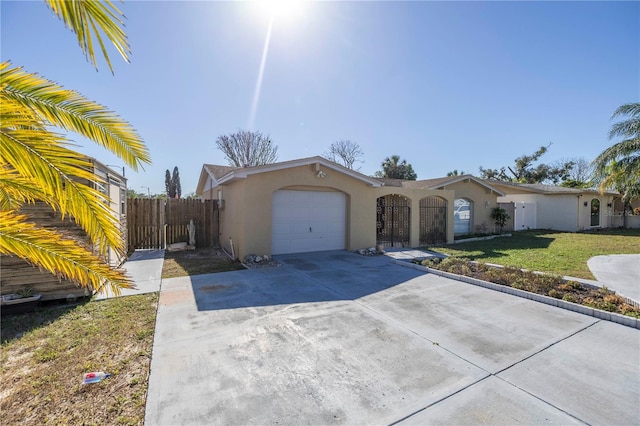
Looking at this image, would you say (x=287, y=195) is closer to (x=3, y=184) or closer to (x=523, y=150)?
(x=3, y=184)

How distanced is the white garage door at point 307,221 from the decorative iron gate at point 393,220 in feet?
9.35

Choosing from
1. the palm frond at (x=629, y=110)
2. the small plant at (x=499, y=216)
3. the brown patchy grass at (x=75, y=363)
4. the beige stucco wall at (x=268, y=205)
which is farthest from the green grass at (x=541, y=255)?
the brown patchy grass at (x=75, y=363)

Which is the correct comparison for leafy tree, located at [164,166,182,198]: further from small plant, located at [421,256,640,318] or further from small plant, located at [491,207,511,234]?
small plant, located at [421,256,640,318]

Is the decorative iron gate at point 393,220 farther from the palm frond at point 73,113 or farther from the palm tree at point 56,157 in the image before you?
the palm tree at point 56,157

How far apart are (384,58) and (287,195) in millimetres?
6051

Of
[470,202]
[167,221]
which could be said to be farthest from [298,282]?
[470,202]

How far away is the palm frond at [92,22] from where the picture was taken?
188 centimetres

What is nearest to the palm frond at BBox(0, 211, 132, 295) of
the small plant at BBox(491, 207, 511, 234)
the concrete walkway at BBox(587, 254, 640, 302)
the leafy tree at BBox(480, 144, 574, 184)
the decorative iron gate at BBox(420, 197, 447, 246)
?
the concrete walkway at BBox(587, 254, 640, 302)

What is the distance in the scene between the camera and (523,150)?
3997 cm

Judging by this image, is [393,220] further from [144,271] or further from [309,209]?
[144,271]

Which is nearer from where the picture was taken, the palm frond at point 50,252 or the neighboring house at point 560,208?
the palm frond at point 50,252

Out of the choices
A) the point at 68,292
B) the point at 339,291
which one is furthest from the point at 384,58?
the point at 68,292

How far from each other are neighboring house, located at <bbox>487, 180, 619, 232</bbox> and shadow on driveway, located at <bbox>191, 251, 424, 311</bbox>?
1757 centimetres

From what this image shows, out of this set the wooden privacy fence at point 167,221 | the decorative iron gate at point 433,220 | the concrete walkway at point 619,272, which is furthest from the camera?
the decorative iron gate at point 433,220
